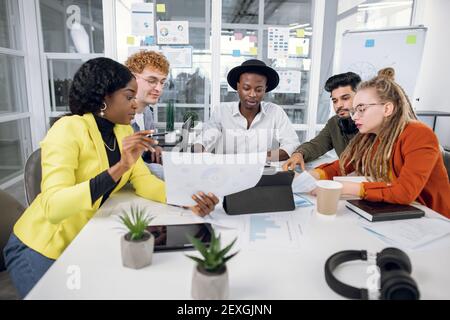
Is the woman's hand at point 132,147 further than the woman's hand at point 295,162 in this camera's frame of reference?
No

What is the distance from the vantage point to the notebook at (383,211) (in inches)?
43.9

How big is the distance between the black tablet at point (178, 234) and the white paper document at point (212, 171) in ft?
0.42

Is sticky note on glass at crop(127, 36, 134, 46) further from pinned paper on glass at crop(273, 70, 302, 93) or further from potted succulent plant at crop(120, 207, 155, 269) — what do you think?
potted succulent plant at crop(120, 207, 155, 269)

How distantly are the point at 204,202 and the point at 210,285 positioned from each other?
48cm

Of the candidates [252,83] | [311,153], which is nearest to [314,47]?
[252,83]

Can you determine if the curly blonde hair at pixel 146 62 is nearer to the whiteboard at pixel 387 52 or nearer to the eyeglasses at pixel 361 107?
the eyeglasses at pixel 361 107

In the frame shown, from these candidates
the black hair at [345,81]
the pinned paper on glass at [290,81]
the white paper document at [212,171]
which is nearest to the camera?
the white paper document at [212,171]

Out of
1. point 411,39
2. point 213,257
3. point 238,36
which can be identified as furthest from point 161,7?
point 213,257

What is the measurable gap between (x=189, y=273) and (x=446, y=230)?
816 millimetres

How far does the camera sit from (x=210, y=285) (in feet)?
2.10

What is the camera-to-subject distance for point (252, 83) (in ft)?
7.43

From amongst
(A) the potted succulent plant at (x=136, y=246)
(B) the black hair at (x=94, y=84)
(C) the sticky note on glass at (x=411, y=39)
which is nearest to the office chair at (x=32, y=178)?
(B) the black hair at (x=94, y=84)

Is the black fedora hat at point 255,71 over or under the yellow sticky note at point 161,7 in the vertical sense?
under
